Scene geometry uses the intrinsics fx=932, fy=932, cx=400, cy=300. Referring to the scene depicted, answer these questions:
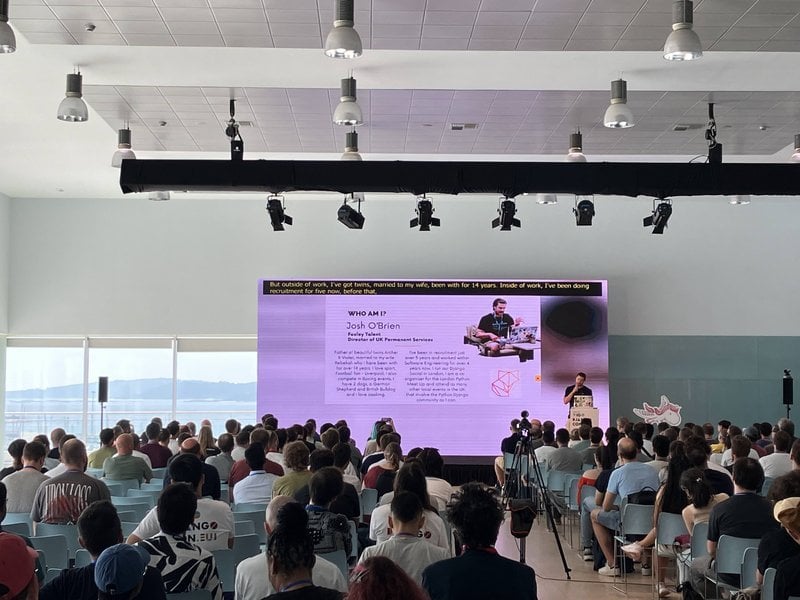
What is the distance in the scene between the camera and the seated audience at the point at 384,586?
7.31 feet

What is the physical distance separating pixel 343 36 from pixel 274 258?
1018 centimetres

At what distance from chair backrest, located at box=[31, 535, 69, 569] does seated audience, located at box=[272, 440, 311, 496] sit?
1584mm

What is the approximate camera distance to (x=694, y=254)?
16.6m

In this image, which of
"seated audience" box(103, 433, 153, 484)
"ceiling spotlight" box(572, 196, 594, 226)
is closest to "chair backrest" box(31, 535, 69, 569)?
"seated audience" box(103, 433, 153, 484)

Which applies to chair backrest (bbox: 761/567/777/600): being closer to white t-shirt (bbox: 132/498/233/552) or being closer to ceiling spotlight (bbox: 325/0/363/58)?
white t-shirt (bbox: 132/498/233/552)

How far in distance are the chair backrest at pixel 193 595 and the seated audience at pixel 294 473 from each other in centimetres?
260

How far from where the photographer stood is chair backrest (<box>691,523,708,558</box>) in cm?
605

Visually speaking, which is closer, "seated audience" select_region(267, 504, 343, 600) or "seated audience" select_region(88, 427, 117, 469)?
Answer: "seated audience" select_region(267, 504, 343, 600)

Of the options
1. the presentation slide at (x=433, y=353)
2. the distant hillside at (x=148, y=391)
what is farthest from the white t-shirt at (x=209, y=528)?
the distant hillside at (x=148, y=391)

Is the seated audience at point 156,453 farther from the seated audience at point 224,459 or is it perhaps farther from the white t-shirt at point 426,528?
the white t-shirt at point 426,528

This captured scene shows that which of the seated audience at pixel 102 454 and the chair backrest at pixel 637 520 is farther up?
the seated audience at pixel 102 454

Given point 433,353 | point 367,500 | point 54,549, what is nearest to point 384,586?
point 54,549

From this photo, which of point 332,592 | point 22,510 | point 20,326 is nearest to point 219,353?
point 20,326

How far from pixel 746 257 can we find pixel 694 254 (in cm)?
95
